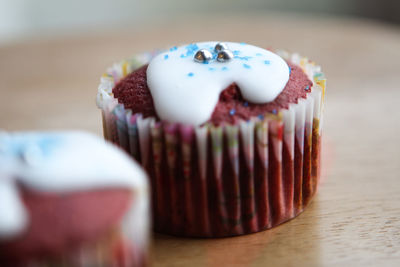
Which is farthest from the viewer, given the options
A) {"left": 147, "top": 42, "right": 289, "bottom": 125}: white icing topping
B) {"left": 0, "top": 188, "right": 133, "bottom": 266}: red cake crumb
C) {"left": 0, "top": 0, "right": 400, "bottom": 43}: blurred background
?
{"left": 0, "top": 0, "right": 400, "bottom": 43}: blurred background

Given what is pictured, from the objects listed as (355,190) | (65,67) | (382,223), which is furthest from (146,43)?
(382,223)

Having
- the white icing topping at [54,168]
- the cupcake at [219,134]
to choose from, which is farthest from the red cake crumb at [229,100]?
the white icing topping at [54,168]

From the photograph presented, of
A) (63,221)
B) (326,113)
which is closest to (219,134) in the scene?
(63,221)

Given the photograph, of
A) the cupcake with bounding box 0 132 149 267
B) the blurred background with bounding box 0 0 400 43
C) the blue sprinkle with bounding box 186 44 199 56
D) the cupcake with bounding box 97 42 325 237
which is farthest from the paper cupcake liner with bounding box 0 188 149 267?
the blurred background with bounding box 0 0 400 43

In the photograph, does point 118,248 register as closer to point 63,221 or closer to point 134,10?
point 63,221

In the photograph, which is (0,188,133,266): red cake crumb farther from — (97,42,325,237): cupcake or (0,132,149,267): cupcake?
(97,42,325,237): cupcake

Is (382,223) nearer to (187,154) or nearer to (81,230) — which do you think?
(187,154)

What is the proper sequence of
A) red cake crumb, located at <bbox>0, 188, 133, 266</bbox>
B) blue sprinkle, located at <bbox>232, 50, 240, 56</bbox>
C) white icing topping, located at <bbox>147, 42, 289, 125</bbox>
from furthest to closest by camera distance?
blue sprinkle, located at <bbox>232, 50, 240, 56</bbox> → white icing topping, located at <bbox>147, 42, 289, 125</bbox> → red cake crumb, located at <bbox>0, 188, 133, 266</bbox>
